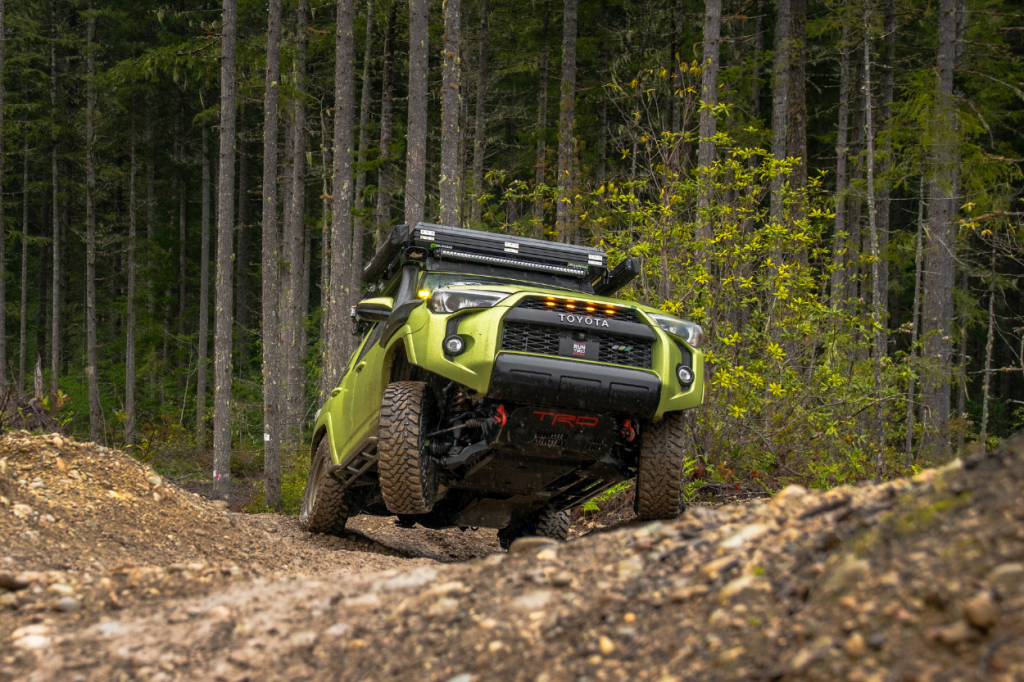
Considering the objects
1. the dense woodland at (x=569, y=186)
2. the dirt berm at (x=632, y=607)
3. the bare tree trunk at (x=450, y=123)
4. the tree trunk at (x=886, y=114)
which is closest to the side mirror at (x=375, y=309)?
the dirt berm at (x=632, y=607)

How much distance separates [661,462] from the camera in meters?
5.85

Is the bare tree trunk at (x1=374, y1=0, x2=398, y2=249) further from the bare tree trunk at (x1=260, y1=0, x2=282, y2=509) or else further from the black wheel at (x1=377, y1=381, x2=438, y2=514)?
the black wheel at (x1=377, y1=381, x2=438, y2=514)

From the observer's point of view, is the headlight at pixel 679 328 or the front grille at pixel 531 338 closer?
the front grille at pixel 531 338

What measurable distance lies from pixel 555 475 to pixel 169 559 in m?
2.73

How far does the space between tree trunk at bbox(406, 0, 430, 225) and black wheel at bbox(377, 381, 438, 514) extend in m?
7.60

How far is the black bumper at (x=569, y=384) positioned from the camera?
5234mm

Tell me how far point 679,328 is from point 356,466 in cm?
308

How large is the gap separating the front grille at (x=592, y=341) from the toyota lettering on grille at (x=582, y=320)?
2.6 inches

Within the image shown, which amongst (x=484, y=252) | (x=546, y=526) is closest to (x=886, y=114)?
(x=546, y=526)

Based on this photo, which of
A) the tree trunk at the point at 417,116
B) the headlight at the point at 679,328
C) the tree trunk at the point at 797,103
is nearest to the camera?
the headlight at the point at 679,328

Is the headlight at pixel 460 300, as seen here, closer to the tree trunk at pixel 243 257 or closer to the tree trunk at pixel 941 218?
the tree trunk at pixel 941 218

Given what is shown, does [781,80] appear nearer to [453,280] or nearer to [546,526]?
[546,526]

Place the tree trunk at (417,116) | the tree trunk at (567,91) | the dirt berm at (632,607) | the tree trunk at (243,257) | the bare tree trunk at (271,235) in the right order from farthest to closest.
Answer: the tree trunk at (243,257)
the tree trunk at (567,91)
the bare tree trunk at (271,235)
the tree trunk at (417,116)
the dirt berm at (632,607)

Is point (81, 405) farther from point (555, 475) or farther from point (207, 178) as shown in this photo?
point (555, 475)
